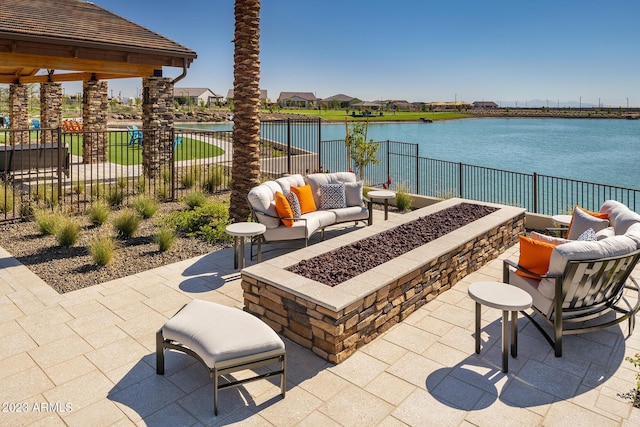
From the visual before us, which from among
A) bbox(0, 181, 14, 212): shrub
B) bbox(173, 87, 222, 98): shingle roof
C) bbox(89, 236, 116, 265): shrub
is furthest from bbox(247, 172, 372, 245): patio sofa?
bbox(173, 87, 222, 98): shingle roof

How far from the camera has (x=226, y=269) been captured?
249 inches

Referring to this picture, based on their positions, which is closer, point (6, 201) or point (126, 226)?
point (126, 226)

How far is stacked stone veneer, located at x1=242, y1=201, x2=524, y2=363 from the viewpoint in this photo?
397 cm

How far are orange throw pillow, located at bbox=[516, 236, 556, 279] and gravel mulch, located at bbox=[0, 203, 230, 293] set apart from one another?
4.73m

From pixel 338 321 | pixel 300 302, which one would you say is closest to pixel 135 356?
pixel 300 302

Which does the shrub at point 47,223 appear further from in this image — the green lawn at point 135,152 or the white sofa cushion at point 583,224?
the white sofa cushion at point 583,224

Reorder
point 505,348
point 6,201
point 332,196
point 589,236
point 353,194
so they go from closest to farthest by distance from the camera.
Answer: point 505,348, point 589,236, point 332,196, point 353,194, point 6,201

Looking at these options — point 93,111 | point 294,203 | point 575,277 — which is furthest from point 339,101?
point 575,277

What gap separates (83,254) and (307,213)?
3.58 metres

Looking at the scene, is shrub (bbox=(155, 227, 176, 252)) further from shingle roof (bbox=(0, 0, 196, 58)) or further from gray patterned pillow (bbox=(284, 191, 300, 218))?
shingle roof (bbox=(0, 0, 196, 58))

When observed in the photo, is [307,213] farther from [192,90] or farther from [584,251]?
[192,90]

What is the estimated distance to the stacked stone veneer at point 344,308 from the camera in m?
3.97

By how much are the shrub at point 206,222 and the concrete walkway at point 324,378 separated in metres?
2.68

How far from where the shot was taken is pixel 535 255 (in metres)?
4.32
